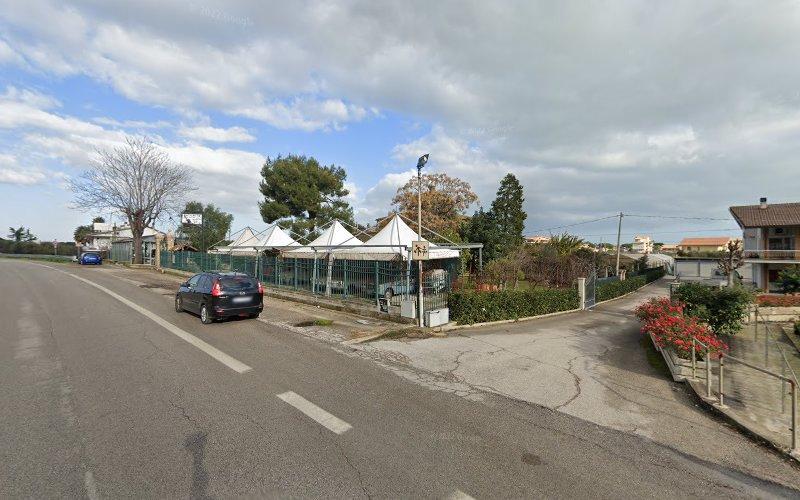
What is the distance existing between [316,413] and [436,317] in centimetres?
670

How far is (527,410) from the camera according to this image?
17.8ft

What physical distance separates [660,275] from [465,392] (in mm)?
49874

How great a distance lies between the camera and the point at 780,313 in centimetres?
1755

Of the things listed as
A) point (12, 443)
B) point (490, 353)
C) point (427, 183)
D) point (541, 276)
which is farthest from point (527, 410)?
point (427, 183)

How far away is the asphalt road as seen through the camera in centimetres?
348

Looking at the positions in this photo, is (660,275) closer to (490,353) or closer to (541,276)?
(541,276)

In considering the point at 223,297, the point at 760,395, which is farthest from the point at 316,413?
the point at 760,395

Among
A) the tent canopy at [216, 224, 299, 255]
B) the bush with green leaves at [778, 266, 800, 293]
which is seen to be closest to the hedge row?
the bush with green leaves at [778, 266, 800, 293]

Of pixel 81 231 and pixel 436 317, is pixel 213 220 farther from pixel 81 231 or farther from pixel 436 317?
pixel 436 317

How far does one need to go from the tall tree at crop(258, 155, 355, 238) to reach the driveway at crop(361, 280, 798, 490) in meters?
26.1

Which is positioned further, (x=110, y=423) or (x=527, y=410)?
(x=527, y=410)

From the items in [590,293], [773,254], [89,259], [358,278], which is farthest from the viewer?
[89,259]

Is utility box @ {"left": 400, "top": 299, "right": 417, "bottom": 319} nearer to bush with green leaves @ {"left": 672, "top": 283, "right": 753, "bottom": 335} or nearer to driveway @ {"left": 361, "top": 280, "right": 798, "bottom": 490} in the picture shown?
driveway @ {"left": 361, "top": 280, "right": 798, "bottom": 490}

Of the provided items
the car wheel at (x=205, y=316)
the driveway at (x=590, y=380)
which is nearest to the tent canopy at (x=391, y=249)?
the driveway at (x=590, y=380)
